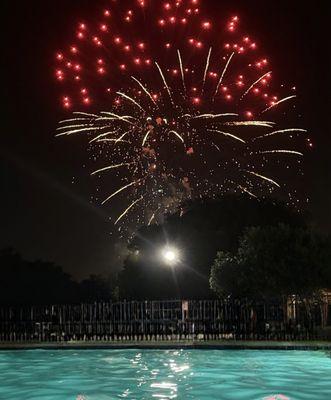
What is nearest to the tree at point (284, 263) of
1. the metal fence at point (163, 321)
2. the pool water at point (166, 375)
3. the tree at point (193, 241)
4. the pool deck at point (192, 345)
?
the metal fence at point (163, 321)

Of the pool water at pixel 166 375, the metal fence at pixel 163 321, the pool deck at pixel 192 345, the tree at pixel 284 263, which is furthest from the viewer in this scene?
the metal fence at pixel 163 321

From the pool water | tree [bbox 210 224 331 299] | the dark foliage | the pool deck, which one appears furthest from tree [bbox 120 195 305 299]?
the pool water

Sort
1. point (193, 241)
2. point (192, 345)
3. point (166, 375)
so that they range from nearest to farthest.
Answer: point (166, 375) → point (192, 345) → point (193, 241)

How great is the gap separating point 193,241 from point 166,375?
2747 cm

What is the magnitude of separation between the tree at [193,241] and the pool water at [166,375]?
1987cm

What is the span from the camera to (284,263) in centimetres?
2680

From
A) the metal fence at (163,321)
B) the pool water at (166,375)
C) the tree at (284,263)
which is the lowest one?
the pool water at (166,375)

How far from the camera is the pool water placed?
1428 centimetres

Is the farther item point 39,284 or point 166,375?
point 39,284

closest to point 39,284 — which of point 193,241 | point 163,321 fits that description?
point 193,241

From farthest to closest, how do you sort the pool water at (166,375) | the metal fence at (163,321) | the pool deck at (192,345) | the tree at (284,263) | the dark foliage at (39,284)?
the dark foliage at (39,284) → the metal fence at (163,321) → the tree at (284,263) → the pool deck at (192,345) → the pool water at (166,375)

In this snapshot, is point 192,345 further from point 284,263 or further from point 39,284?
point 39,284

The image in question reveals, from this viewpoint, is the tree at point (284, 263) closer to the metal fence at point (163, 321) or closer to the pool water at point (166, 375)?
the metal fence at point (163, 321)

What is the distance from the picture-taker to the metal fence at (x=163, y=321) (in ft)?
88.7
